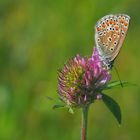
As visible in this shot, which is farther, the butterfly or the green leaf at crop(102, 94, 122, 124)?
the butterfly

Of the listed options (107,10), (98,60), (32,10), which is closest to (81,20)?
(107,10)

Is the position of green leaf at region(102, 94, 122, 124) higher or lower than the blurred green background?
lower

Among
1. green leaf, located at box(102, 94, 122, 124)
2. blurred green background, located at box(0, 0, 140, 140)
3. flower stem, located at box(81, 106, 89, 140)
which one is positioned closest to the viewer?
flower stem, located at box(81, 106, 89, 140)

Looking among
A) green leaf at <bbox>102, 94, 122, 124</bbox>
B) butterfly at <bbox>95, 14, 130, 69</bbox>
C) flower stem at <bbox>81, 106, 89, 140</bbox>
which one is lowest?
flower stem at <bbox>81, 106, 89, 140</bbox>

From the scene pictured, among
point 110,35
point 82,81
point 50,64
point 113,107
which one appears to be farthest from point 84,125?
point 50,64

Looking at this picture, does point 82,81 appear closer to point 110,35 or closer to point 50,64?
point 110,35

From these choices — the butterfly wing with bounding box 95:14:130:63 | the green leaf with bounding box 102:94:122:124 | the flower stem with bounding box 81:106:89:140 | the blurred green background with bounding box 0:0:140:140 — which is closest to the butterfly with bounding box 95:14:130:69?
the butterfly wing with bounding box 95:14:130:63

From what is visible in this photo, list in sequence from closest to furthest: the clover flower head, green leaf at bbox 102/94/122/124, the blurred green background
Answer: green leaf at bbox 102/94/122/124
the clover flower head
the blurred green background

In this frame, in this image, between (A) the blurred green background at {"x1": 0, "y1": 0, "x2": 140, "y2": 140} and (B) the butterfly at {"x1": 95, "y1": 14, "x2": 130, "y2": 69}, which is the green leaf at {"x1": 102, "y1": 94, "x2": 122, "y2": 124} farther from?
(A) the blurred green background at {"x1": 0, "y1": 0, "x2": 140, "y2": 140}
